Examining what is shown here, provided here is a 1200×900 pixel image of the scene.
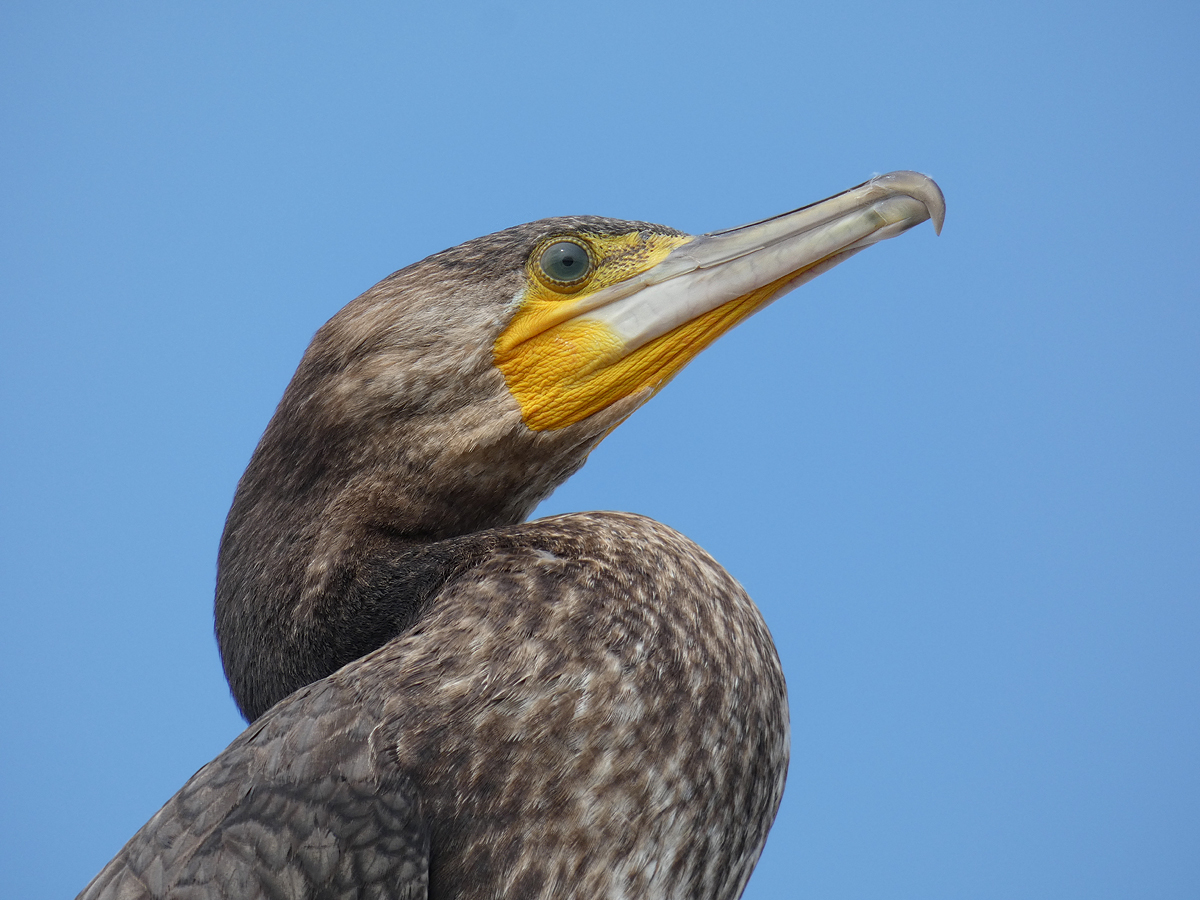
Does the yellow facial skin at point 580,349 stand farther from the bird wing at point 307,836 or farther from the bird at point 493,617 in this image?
the bird wing at point 307,836

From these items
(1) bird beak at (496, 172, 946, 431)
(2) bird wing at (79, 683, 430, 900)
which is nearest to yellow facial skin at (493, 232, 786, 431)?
(1) bird beak at (496, 172, 946, 431)

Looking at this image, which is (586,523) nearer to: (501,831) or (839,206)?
(501,831)

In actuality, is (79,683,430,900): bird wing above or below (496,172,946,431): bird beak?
below

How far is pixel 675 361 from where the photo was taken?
1993mm

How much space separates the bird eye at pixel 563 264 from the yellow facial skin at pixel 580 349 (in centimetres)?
1

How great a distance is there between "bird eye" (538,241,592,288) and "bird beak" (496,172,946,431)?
4cm

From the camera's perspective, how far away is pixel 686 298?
6.43 feet

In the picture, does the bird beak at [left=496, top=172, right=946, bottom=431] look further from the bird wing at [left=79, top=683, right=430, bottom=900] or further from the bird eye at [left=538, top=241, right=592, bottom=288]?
the bird wing at [left=79, top=683, right=430, bottom=900]

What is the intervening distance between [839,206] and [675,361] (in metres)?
0.39

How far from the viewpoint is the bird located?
156 centimetres

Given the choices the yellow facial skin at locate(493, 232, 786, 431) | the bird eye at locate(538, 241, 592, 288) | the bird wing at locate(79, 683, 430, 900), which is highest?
the bird eye at locate(538, 241, 592, 288)

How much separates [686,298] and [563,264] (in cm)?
24

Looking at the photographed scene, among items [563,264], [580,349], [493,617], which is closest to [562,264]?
[563,264]

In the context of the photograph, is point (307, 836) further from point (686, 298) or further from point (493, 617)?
point (686, 298)
